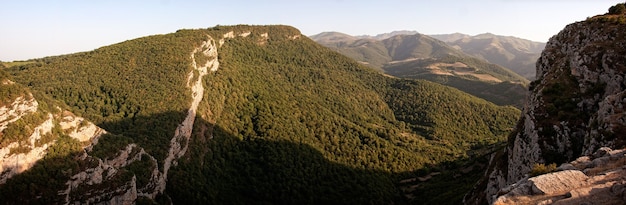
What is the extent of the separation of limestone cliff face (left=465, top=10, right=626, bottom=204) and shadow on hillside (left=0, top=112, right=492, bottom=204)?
1624 inches

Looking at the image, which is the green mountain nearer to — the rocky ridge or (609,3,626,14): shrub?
the rocky ridge

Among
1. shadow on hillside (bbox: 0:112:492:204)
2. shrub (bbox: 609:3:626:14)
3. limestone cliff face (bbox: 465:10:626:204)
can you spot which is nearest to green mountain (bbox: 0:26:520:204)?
shadow on hillside (bbox: 0:112:492:204)

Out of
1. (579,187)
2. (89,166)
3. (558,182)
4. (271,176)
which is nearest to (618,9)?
(579,187)

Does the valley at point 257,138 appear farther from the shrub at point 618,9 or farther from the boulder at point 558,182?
the shrub at point 618,9

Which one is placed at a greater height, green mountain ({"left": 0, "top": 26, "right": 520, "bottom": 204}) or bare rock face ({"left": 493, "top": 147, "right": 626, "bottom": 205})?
bare rock face ({"left": 493, "top": 147, "right": 626, "bottom": 205})

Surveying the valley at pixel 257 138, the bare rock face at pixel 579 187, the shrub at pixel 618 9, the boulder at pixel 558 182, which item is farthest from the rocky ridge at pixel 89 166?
the shrub at pixel 618 9

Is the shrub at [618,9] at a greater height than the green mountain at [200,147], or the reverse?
the shrub at [618,9]

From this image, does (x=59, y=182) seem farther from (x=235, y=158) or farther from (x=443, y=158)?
(x=443, y=158)

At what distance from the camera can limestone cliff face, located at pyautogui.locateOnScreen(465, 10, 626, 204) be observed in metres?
42.7

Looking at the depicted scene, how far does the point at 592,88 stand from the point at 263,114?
110244 millimetres

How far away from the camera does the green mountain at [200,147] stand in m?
78.6

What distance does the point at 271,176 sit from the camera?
11906cm

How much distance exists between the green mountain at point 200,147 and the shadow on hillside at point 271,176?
38cm

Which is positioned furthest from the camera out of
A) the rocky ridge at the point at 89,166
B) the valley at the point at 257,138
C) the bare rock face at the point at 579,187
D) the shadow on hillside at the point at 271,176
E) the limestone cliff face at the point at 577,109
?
the shadow on hillside at the point at 271,176
